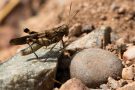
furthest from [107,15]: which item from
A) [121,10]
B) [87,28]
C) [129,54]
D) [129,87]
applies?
[129,87]

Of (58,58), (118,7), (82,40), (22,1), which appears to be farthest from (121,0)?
(22,1)

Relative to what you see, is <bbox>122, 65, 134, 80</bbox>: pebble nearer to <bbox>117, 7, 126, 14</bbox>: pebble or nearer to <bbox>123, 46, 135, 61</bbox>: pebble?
<bbox>123, 46, 135, 61</bbox>: pebble

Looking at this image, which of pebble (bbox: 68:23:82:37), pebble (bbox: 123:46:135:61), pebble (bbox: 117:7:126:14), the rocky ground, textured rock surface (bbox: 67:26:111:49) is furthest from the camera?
pebble (bbox: 117:7:126:14)

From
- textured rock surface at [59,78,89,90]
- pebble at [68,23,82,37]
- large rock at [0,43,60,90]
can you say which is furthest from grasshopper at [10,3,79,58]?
pebble at [68,23,82,37]

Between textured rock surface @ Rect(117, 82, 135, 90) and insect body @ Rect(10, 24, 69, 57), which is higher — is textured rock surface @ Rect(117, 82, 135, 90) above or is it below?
below

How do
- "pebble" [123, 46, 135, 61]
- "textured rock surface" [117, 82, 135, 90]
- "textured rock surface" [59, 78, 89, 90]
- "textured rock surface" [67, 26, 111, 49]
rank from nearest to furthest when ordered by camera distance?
"textured rock surface" [117, 82, 135, 90] → "textured rock surface" [59, 78, 89, 90] → "pebble" [123, 46, 135, 61] → "textured rock surface" [67, 26, 111, 49]

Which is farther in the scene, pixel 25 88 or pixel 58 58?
pixel 58 58

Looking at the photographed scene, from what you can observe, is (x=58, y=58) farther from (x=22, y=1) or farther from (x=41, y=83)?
(x=22, y=1)
